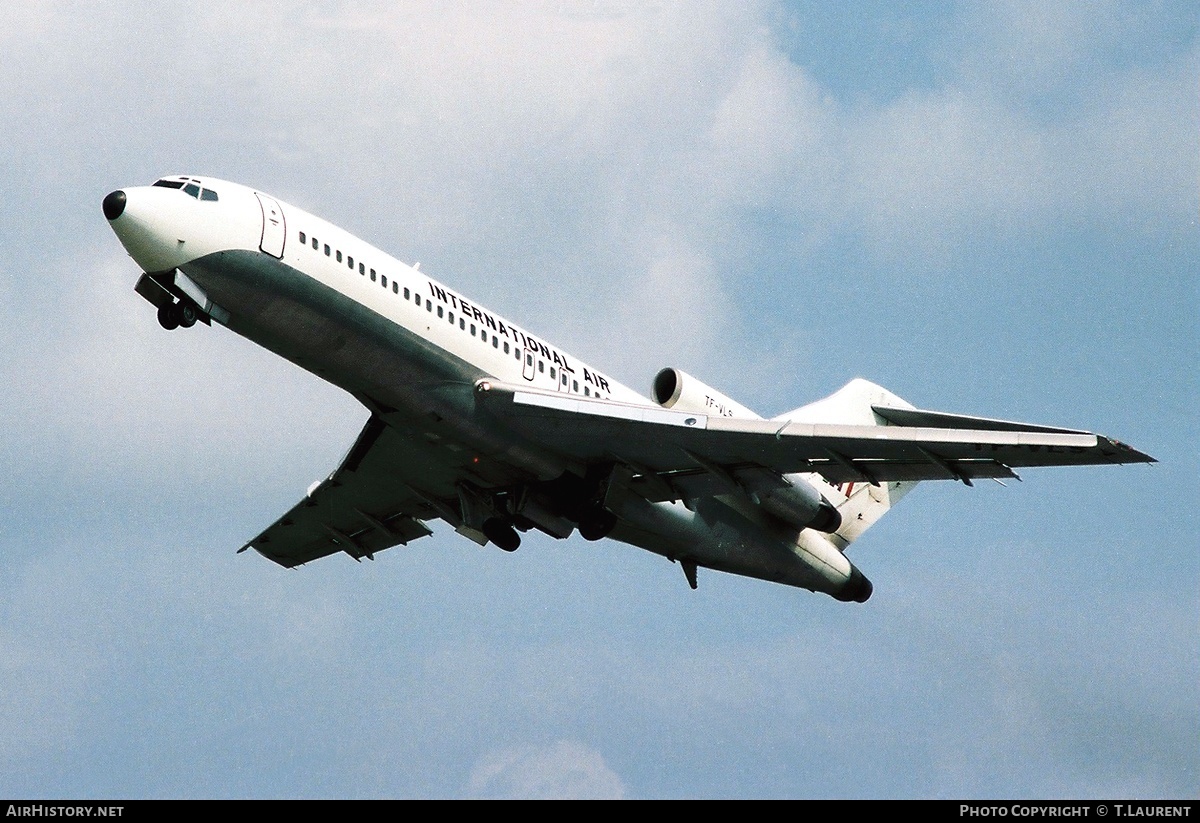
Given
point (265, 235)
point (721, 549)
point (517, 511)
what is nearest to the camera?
point (265, 235)

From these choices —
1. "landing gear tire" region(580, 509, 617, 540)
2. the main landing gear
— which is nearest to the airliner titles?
"landing gear tire" region(580, 509, 617, 540)

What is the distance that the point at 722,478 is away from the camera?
31.0 m

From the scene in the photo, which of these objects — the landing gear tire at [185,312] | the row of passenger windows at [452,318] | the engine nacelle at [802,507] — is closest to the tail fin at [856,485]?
the engine nacelle at [802,507]

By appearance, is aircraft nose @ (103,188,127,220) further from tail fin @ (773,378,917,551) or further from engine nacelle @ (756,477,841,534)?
tail fin @ (773,378,917,551)

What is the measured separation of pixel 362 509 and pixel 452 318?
7978mm

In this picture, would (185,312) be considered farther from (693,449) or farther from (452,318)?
(693,449)

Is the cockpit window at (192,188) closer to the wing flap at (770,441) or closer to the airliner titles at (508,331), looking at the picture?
the airliner titles at (508,331)

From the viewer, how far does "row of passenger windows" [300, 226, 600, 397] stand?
2786cm

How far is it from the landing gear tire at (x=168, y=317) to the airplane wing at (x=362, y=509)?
5617 millimetres

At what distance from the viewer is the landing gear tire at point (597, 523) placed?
31578mm
